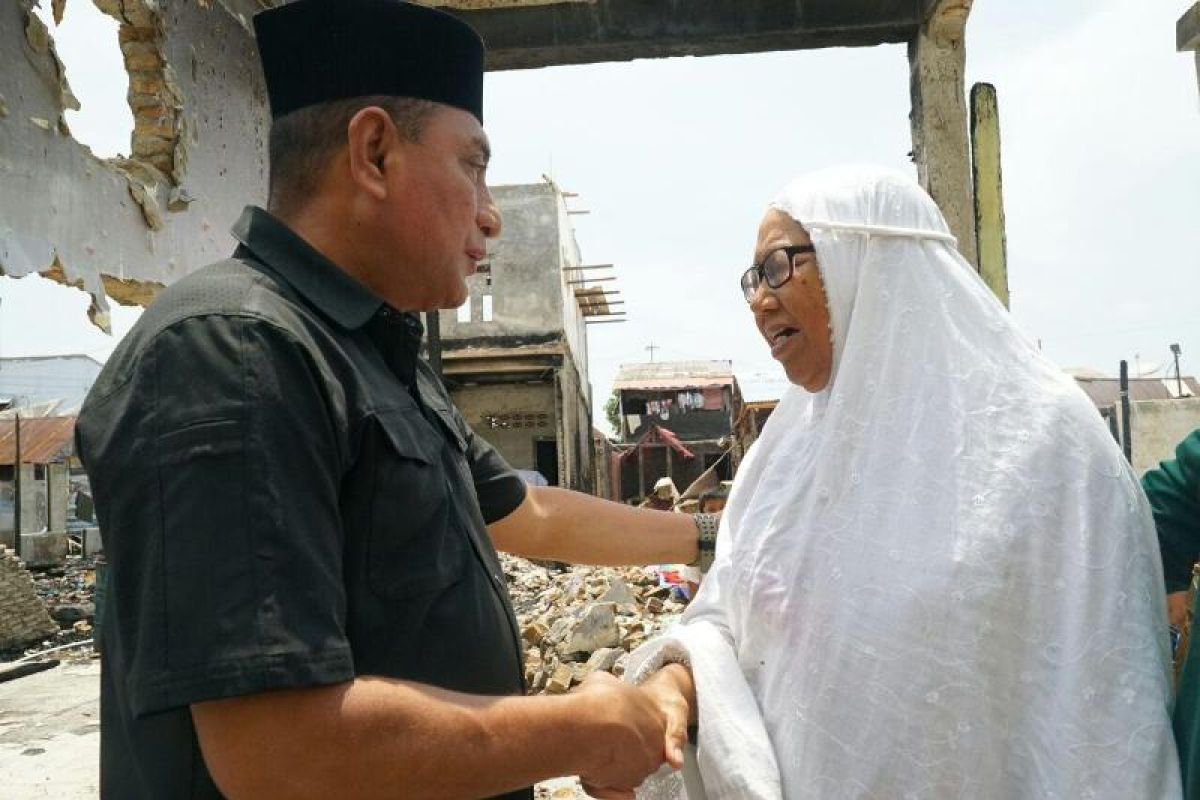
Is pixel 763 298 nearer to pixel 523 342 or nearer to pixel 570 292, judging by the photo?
pixel 523 342

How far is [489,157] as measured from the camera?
153 centimetres

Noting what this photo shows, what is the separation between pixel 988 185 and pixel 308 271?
474cm

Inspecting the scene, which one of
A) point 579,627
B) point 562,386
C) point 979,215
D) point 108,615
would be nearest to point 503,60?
point 979,215

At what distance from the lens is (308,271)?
1329 millimetres

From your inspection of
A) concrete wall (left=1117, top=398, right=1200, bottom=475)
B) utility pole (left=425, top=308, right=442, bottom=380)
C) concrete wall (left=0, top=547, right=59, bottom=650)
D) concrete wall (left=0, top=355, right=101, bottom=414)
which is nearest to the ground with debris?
concrete wall (left=0, top=547, right=59, bottom=650)

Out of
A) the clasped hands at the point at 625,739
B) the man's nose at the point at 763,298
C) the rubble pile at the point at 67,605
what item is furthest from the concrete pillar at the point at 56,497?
the clasped hands at the point at 625,739

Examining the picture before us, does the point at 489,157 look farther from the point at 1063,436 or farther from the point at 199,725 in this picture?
the point at 1063,436

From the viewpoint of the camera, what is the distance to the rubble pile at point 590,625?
5.76 metres

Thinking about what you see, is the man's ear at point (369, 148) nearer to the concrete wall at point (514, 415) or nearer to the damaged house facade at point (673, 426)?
the damaged house facade at point (673, 426)

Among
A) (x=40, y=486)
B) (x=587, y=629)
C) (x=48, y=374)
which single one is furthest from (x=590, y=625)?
(x=48, y=374)

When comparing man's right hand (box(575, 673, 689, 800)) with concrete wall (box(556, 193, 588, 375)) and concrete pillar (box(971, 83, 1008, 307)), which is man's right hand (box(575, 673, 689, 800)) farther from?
concrete wall (box(556, 193, 588, 375))

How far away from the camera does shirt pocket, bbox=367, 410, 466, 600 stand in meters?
1.18

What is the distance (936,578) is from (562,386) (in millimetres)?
19847

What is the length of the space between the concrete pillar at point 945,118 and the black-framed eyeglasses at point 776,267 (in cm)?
381
